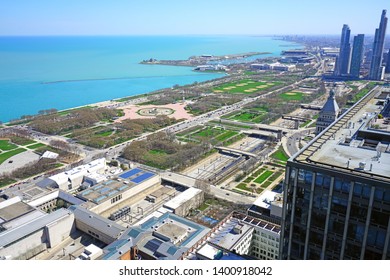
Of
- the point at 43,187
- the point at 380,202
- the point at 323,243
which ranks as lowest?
the point at 43,187

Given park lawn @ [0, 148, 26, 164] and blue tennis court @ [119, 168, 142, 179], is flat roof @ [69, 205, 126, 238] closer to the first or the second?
blue tennis court @ [119, 168, 142, 179]

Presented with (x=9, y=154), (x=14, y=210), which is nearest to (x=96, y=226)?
(x=14, y=210)

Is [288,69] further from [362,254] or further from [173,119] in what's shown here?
[362,254]

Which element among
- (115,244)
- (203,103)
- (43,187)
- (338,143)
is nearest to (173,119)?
(203,103)

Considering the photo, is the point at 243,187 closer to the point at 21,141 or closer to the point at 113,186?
the point at 113,186

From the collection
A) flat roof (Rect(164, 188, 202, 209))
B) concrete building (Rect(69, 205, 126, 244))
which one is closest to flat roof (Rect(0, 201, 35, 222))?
concrete building (Rect(69, 205, 126, 244))

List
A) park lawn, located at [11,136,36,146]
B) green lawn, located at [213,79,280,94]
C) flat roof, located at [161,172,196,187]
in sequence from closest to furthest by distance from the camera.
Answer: flat roof, located at [161,172,196,187] → park lawn, located at [11,136,36,146] → green lawn, located at [213,79,280,94]

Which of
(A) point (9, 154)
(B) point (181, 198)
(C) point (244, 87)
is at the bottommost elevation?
(A) point (9, 154)
